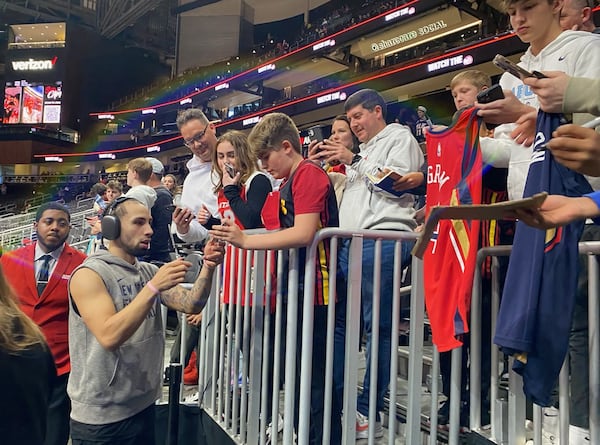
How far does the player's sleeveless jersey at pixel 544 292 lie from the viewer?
1504 millimetres

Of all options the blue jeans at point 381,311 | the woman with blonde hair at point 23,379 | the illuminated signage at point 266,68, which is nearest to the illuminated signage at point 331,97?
the illuminated signage at point 266,68

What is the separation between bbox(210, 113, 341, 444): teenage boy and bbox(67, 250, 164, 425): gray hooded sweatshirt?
450mm

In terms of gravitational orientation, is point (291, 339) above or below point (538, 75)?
below

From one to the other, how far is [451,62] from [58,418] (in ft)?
40.5

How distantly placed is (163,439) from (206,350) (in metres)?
0.72

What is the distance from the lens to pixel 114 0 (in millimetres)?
25609

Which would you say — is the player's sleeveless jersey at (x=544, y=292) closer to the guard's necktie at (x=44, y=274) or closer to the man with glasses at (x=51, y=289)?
the man with glasses at (x=51, y=289)

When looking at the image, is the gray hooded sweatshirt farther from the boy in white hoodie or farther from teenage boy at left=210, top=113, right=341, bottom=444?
the boy in white hoodie

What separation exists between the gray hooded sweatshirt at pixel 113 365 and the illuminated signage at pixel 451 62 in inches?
465

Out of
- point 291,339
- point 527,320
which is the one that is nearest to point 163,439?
point 291,339

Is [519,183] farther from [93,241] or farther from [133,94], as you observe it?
[133,94]

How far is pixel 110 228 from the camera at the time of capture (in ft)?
7.41

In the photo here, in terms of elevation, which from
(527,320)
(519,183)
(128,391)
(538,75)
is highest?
(538,75)

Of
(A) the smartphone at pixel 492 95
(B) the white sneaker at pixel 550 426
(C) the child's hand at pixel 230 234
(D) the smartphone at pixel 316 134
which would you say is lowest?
(B) the white sneaker at pixel 550 426
